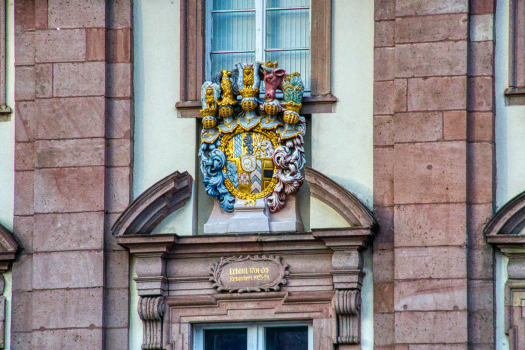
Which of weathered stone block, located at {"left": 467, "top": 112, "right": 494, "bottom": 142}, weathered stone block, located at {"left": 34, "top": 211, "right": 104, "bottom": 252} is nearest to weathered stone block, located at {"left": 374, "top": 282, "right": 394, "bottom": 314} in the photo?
weathered stone block, located at {"left": 467, "top": 112, "right": 494, "bottom": 142}

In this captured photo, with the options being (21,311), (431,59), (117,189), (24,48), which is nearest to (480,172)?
(431,59)

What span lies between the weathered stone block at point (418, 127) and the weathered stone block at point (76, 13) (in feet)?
12.8

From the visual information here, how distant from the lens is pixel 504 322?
15.0m

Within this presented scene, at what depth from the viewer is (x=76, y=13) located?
16.6 m

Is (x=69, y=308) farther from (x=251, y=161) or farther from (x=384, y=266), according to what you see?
(x=384, y=266)

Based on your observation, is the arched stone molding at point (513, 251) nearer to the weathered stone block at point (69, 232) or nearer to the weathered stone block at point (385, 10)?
the weathered stone block at point (385, 10)

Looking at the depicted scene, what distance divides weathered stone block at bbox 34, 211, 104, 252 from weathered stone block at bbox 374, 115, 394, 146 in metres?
3.43

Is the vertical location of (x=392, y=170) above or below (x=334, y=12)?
below

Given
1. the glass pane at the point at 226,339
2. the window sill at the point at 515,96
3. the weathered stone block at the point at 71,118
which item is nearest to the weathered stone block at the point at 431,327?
the glass pane at the point at 226,339

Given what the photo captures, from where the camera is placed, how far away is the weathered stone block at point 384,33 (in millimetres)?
16031

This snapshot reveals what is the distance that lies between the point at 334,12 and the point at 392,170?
7.00 ft

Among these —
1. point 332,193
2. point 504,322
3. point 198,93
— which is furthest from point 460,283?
point 198,93

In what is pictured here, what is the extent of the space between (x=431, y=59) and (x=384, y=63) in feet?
2.10

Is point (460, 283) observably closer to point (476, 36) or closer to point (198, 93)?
point (476, 36)
